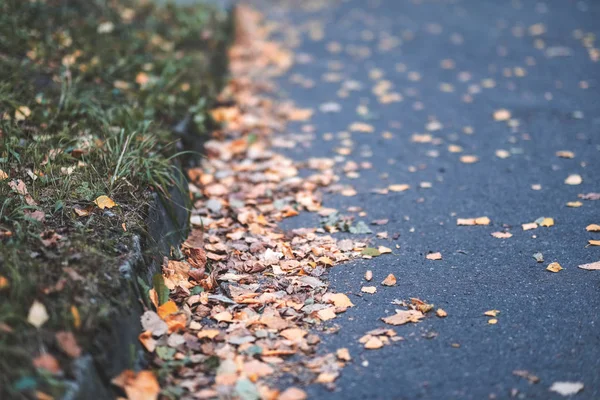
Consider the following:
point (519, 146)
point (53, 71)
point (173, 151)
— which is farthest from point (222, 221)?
point (519, 146)

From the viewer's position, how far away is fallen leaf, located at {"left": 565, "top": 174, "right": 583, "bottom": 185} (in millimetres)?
4031

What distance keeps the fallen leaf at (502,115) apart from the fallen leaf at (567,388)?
3362mm

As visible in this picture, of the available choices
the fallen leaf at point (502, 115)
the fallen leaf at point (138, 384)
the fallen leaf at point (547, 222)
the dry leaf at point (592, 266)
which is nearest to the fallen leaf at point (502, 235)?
the fallen leaf at point (547, 222)

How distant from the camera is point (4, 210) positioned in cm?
276

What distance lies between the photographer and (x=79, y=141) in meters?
3.55

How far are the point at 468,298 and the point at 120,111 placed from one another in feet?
9.14

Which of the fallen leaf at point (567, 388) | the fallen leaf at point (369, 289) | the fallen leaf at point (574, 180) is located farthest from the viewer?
the fallen leaf at point (574, 180)

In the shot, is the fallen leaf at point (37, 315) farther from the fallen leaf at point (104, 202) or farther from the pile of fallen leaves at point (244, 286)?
the fallen leaf at point (104, 202)

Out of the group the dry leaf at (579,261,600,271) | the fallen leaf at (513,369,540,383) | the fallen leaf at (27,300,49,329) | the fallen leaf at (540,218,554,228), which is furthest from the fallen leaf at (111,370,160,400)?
the fallen leaf at (540,218,554,228)

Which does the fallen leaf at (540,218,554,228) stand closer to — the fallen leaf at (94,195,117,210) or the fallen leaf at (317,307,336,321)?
the fallen leaf at (317,307,336,321)

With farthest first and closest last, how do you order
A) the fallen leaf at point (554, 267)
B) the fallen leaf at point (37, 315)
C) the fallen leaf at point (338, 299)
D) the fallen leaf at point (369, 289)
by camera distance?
1. the fallen leaf at point (554, 267)
2. the fallen leaf at point (369, 289)
3. the fallen leaf at point (338, 299)
4. the fallen leaf at point (37, 315)

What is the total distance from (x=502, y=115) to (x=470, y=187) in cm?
151

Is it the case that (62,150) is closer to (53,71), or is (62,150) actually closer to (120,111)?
(120,111)

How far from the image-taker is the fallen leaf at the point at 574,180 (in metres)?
4.03
